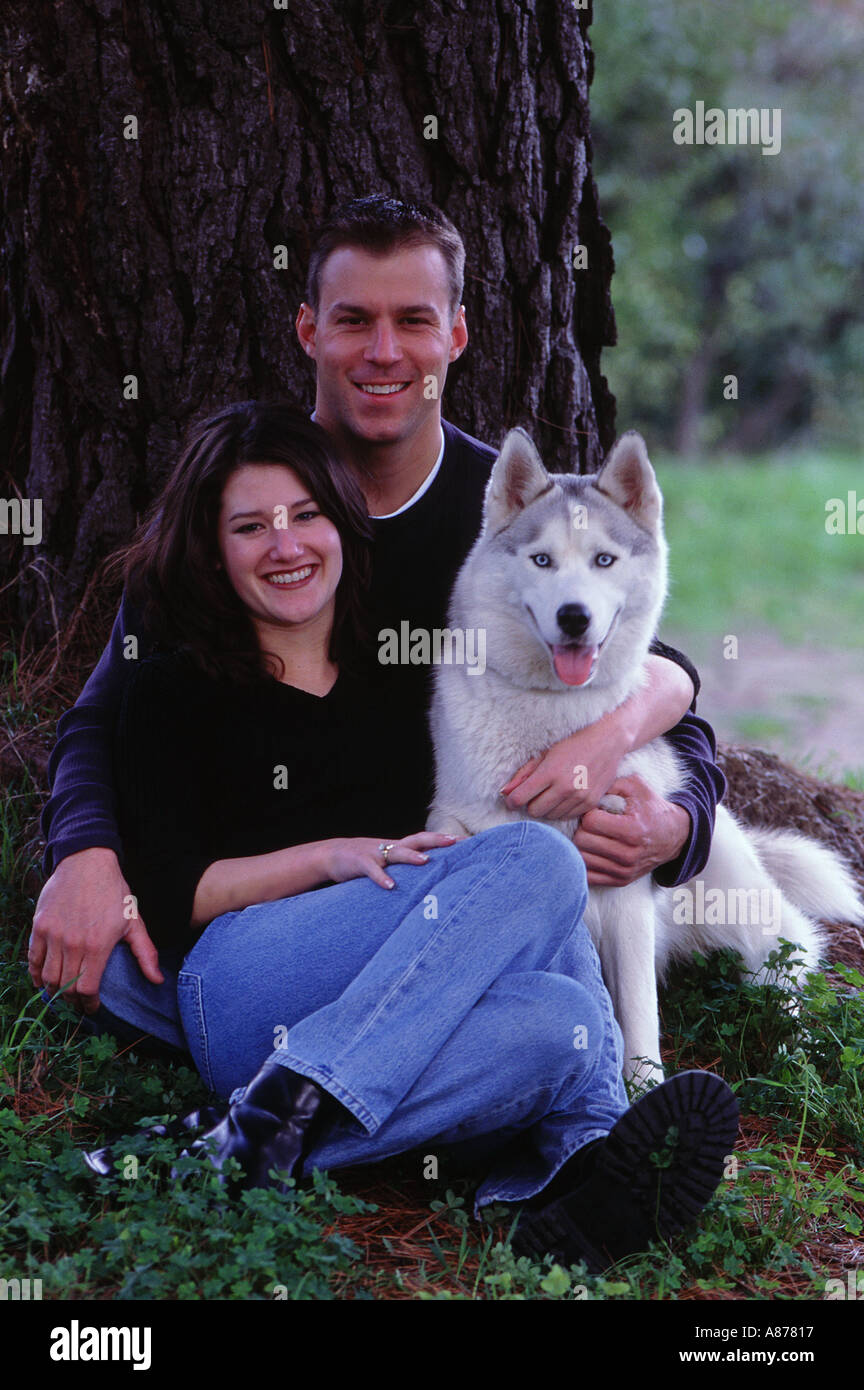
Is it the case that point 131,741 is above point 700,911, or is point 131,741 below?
above

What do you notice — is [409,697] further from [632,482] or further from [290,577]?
[632,482]

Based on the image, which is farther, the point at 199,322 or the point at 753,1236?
the point at 199,322

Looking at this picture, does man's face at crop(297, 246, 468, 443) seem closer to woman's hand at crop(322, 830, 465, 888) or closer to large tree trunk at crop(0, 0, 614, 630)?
large tree trunk at crop(0, 0, 614, 630)

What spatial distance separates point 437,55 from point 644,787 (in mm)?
2061

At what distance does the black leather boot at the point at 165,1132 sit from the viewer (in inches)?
93.9

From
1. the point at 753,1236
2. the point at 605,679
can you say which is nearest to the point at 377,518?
the point at 605,679

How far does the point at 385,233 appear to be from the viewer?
307 cm

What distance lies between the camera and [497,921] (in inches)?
95.3

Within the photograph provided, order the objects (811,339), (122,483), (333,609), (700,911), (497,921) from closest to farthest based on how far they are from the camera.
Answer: (497,921) < (333,609) < (700,911) < (122,483) < (811,339)

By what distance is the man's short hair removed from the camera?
307 cm

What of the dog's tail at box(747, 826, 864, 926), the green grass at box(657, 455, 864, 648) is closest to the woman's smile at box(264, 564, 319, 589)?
the dog's tail at box(747, 826, 864, 926)

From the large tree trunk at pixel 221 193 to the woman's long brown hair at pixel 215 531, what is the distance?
0.85 m

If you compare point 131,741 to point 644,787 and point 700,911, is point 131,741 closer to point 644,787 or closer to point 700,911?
point 644,787
